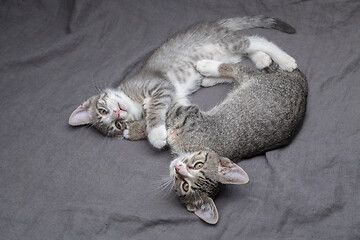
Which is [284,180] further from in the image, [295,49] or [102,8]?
[102,8]

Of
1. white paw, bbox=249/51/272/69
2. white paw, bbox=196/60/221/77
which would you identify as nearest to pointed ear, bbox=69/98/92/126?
white paw, bbox=196/60/221/77

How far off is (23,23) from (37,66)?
437 mm

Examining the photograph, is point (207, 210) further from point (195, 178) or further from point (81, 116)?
point (81, 116)

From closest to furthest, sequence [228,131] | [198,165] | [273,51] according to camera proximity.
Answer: [198,165] → [228,131] → [273,51]

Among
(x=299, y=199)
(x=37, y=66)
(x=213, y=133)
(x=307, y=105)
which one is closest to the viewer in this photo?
(x=299, y=199)

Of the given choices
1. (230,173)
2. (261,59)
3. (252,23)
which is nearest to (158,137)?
(230,173)

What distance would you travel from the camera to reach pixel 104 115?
92.1 inches

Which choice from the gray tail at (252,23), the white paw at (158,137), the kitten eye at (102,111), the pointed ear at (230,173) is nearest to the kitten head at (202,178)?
the pointed ear at (230,173)

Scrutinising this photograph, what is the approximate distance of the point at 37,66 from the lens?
8.91 feet

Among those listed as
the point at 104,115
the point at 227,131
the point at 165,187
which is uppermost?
the point at 104,115

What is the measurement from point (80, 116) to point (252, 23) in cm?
146

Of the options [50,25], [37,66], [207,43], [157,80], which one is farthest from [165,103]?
[50,25]

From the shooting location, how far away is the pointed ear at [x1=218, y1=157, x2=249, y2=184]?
1.83 metres

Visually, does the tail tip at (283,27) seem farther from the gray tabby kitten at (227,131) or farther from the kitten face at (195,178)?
the kitten face at (195,178)
